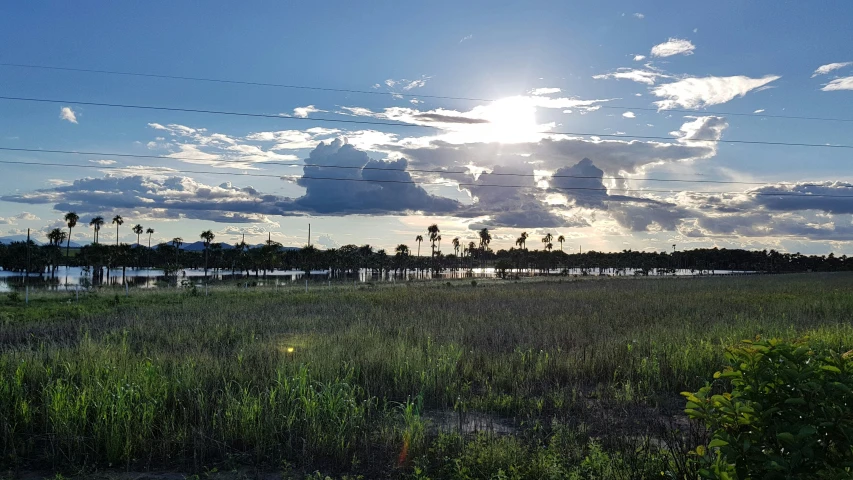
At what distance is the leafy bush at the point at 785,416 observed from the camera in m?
3.53

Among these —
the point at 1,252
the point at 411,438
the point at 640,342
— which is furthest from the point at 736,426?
the point at 1,252

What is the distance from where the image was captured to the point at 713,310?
Answer: 1010 inches

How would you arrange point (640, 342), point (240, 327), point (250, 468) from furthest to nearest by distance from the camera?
point (240, 327)
point (640, 342)
point (250, 468)

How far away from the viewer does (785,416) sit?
373cm

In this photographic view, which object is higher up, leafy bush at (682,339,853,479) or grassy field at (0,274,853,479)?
leafy bush at (682,339,853,479)

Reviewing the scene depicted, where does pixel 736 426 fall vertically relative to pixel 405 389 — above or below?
above

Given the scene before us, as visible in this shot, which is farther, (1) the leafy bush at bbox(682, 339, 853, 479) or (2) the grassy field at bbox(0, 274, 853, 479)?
(2) the grassy field at bbox(0, 274, 853, 479)

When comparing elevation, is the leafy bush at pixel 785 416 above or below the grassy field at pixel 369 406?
above

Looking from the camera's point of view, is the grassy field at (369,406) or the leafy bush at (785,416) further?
the grassy field at (369,406)

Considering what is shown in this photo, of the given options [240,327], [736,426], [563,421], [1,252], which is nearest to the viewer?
[736,426]

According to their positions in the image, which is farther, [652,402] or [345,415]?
[652,402]

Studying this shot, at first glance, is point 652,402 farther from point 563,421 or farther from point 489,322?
point 489,322

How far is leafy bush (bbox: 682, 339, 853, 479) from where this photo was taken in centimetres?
353

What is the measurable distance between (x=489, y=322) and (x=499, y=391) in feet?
33.4
